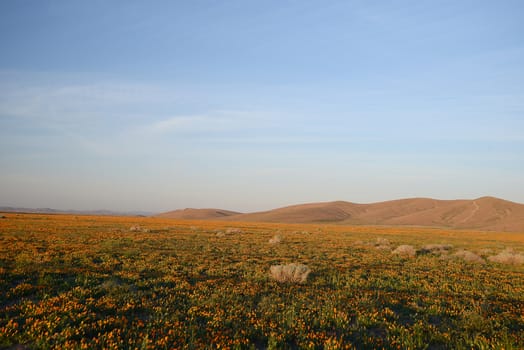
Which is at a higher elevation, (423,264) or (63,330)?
(63,330)

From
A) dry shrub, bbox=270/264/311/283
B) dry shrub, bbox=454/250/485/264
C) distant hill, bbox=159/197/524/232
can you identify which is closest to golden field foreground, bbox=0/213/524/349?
dry shrub, bbox=270/264/311/283

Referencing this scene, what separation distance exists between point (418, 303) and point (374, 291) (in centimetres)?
143

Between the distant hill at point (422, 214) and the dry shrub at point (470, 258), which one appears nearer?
the dry shrub at point (470, 258)

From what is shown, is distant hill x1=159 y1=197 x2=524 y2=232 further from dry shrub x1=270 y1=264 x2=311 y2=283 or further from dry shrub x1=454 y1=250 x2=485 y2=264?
dry shrub x1=270 y1=264 x2=311 y2=283

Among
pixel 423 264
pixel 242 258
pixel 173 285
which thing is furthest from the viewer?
pixel 423 264

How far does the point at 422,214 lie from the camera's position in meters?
132

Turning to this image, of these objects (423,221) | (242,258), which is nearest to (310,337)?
(242,258)

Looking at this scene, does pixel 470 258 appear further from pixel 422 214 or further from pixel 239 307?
pixel 422 214

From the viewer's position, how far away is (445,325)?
733 centimetres

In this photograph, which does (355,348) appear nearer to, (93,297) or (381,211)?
(93,297)

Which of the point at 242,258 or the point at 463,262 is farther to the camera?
the point at 463,262

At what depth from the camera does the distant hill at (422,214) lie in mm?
108250

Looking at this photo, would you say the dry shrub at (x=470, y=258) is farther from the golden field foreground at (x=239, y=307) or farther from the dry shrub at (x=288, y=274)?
the dry shrub at (x=288, y=274)

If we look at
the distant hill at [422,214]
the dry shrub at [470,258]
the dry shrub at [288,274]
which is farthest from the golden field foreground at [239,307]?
the distant hill at [422,214]
